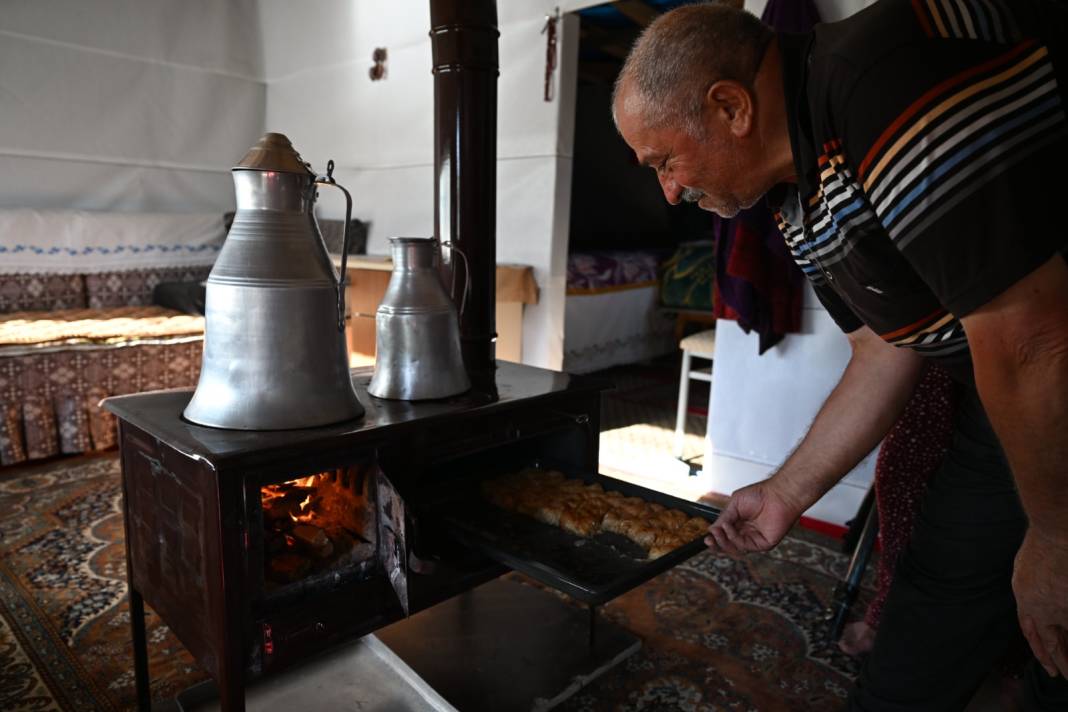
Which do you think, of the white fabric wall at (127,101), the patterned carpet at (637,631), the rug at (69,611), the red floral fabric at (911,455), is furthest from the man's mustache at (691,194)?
the white fabric wall at (127,101)

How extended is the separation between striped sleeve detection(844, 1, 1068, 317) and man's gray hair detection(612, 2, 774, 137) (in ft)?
0.70

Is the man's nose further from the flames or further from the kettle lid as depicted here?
the flames

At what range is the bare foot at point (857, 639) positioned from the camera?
1899 millimetres

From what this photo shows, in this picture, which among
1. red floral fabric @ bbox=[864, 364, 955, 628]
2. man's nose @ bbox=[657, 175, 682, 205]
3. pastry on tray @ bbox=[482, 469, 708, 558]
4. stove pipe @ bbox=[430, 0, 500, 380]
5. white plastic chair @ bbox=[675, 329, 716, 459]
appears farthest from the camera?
white plastic chair @ bbox=[675, 329, 716, 459]

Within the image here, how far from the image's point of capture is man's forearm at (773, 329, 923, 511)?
1242 millimetres

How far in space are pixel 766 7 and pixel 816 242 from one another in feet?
5.90

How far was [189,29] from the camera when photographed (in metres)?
4.67

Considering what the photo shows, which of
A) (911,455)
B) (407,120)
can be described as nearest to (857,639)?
(911,455)

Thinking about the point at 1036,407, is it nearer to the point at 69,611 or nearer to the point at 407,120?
the point at 69,611

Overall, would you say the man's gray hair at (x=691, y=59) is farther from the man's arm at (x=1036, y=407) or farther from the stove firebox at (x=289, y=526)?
the stove firebox at (x=289, y=526)

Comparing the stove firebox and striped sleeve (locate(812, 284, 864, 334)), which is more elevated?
striped sleeve (locate(812, 284, 864, 334))

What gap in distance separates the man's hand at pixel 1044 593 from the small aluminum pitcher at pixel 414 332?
0.99m

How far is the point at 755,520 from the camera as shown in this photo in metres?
1.31

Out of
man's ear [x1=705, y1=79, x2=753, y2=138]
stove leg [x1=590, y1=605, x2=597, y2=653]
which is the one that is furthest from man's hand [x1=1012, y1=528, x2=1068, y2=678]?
stove leg [x1=590, y1=605, x2=597, y2=653]
